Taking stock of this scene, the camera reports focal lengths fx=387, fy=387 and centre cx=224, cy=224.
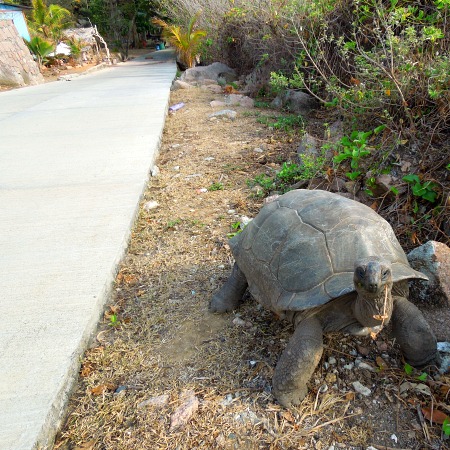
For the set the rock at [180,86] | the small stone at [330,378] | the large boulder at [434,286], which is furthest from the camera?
the rock at [180,86]

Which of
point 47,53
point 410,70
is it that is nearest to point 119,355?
point 410,70

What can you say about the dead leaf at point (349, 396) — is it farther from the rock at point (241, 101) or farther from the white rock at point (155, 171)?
the rock at point (241, 101)

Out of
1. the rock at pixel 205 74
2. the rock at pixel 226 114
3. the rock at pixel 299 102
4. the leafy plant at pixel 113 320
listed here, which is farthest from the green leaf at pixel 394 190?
the rock at pixel 205 74

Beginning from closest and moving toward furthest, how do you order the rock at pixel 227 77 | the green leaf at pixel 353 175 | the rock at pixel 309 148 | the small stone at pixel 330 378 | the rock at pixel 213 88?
1. the small stone at pixel 330 378
2. the green leaf at pixel 353 175
3. the rock at pixel 309 148
4. the rock at pixel 213 88
5. the rock at pixel 227 77

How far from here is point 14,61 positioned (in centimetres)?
1516

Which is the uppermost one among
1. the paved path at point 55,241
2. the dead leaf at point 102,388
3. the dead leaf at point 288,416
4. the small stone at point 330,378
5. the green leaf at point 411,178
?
the green leaf at point 411,178

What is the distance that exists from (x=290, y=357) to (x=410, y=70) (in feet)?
8.85

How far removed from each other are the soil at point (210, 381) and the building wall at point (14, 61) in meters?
14.3

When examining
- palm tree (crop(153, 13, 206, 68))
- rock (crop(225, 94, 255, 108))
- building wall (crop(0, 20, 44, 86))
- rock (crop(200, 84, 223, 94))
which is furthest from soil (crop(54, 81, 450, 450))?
building wall (crop(0, 20, 44, 86))

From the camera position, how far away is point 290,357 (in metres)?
1.71

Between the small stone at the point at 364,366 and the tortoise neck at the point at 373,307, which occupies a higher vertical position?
the tortoise neck at the point at 373,307

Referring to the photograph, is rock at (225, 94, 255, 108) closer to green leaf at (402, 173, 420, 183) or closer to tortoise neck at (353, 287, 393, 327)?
green leaf at (402, 173, 420, 183)

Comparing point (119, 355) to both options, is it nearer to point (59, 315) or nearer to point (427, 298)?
point (59, 315)

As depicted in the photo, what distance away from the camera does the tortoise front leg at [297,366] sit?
1.69m
